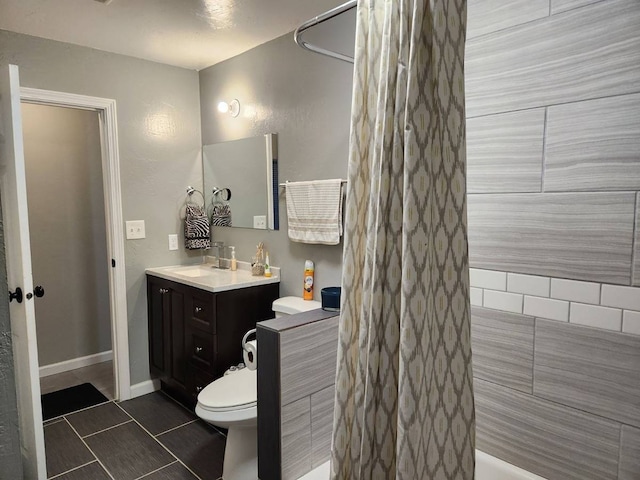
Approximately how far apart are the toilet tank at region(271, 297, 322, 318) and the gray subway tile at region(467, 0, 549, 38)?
152 cm

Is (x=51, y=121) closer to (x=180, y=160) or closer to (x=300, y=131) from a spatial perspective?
(x=180, y=160)

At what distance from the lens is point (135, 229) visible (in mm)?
2938

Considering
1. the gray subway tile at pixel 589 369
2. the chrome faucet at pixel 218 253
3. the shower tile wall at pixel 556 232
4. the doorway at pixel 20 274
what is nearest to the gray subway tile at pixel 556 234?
the shower tile wall at pixel 556 232

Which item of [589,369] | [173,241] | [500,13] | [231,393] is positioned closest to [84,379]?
[173,241]

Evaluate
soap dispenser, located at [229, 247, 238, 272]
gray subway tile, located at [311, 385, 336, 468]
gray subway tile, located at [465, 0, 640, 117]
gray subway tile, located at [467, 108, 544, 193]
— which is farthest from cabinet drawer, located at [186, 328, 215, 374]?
gray subway tile, located at [465, 0, 640, 117]

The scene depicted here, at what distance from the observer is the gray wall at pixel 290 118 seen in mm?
2270

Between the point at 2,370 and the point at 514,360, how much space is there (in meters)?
1.79

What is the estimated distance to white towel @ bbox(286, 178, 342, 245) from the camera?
7.22 ft

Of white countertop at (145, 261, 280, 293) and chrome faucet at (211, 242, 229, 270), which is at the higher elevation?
chrome faucet at (211, 242, 229, 270)

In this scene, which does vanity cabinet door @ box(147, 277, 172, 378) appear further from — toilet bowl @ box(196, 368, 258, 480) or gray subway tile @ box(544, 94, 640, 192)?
gray subway tile @ box(544, 94, 640, 192)

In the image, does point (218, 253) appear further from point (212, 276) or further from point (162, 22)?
point (162, 22)

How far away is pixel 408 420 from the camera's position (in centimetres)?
81

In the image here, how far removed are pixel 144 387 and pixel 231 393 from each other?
1.40 metres

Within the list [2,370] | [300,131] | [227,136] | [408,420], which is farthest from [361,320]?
[227,136]
